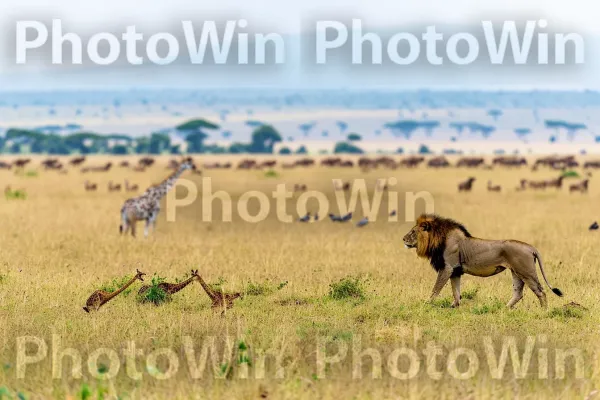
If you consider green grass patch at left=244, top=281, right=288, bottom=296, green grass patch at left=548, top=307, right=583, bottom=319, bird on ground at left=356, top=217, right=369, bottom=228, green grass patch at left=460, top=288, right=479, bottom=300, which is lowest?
green grass patch at left=548, top=307, right=583, bottom=319

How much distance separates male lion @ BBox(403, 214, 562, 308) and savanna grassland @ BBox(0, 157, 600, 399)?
1.00ft

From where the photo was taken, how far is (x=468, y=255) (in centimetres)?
1138

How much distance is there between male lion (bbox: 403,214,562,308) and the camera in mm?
11211

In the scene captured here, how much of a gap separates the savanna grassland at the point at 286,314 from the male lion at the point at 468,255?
1.00ft

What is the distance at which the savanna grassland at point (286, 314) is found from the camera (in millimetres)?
7992

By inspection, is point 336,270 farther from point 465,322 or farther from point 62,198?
point 62,198

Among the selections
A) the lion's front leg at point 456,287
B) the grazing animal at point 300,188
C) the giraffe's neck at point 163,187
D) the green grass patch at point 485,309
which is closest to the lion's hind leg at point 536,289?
the green grass patch at point 485,309

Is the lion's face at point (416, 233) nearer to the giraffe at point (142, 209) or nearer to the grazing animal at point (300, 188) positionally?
the giraffe at point (142, 209)

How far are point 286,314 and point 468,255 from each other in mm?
2218

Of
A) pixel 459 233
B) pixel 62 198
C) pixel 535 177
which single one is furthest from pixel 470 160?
pixel 459 233

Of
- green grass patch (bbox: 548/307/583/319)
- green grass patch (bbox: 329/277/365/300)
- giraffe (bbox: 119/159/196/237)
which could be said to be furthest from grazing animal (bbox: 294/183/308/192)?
green grass patch (bbox: 548/307/583/319)

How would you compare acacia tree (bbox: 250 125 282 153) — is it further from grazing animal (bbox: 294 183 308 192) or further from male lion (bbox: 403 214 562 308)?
male lion (bbox: 403 214 562 308)

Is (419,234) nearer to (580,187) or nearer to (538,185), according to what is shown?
(580,187)

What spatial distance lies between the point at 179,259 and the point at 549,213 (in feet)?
42.5
